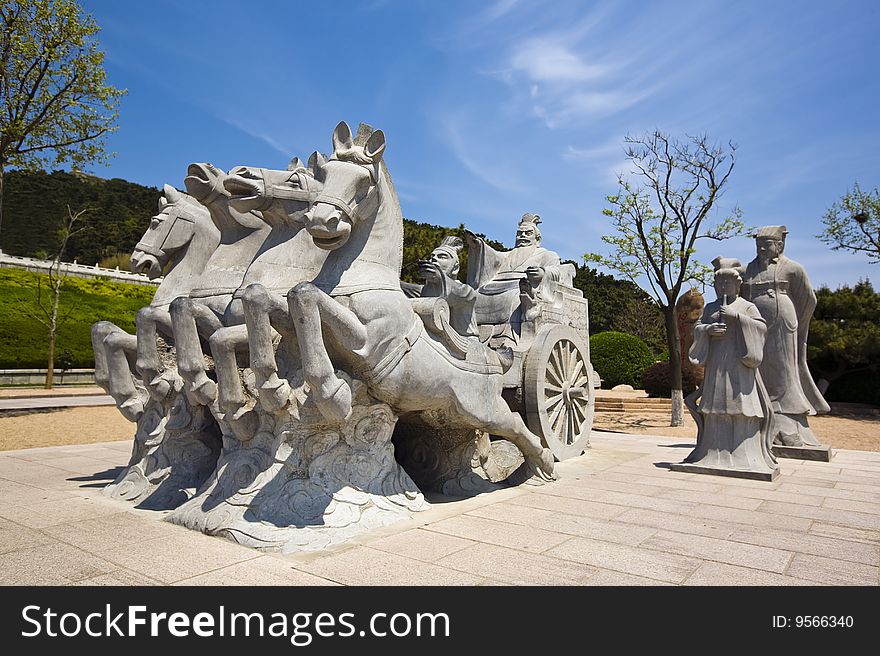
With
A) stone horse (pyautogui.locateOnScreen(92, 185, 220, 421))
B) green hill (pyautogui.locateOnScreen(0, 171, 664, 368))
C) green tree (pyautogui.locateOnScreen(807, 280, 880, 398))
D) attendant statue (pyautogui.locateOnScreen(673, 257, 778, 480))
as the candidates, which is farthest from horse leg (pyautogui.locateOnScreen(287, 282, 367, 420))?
green tree (pyautogui.locateOnScreen(807, 280, 880, 398))

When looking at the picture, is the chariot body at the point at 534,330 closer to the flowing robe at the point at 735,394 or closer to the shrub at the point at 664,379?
the flowing robe at the point at 735,394

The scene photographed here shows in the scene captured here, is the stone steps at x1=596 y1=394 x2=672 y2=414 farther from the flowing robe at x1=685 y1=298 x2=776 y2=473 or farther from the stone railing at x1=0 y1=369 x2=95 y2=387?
the stone railing at x1=0 y1=369 x2=95 y2=387

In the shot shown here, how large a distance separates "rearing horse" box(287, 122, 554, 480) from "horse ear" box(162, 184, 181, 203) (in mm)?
2053

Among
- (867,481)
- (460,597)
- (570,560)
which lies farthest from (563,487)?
(867,481)

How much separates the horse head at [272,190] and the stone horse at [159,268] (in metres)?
1.15

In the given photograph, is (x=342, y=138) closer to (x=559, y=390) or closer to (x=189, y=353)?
(x=189, y=353)

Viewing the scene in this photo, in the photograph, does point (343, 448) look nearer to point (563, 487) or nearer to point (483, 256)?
point (563, 487)

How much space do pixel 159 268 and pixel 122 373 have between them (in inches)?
36.8

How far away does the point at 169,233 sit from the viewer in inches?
198

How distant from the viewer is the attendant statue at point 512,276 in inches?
261

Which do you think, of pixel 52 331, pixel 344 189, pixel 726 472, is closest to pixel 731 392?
pixel 726 472

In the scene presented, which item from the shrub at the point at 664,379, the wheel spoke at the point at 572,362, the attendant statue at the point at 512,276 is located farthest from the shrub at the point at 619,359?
the wheel spoke at the point at 572,362

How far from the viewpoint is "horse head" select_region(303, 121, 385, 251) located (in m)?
3.64

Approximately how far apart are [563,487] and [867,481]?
11.1ft
